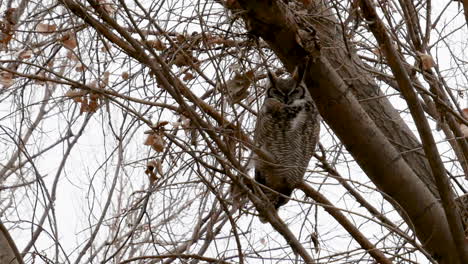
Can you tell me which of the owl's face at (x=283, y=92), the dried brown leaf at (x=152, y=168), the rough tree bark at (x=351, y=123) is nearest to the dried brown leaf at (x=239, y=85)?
the rough tree bark at (x=351, y=123)

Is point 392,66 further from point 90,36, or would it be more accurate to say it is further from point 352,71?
point 90,36

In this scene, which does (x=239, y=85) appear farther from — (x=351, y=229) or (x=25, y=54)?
(x=25, y=54)

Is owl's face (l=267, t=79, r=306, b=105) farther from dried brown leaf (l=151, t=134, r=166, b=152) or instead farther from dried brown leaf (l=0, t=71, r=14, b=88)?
dried brown leaf (l=0, t=71, r=14, b=88)

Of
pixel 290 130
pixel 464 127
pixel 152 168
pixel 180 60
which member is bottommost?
pixel 464 127

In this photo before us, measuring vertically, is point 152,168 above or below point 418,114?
above

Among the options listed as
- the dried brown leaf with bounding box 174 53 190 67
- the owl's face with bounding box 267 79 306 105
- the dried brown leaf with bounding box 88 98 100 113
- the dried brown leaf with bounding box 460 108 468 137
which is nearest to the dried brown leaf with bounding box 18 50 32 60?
the dried brown leaf with bounding box 88 98 100 113

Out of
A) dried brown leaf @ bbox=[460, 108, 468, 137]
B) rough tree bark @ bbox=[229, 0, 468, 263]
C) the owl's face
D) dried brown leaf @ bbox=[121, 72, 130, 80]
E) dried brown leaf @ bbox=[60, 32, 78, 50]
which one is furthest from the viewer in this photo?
the owl's face

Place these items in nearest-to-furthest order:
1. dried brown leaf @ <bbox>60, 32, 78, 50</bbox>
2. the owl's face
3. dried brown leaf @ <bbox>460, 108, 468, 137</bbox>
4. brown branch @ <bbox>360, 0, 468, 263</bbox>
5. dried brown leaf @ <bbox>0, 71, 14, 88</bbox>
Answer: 1. brown branch @ <bbox>360, 0, 468, 263</bbox>
2. dried brown leaf @ <bbox>460, 108, 468, 137</bbox>
3. dried brown leaf @ <bbox>0, 71, 14, 88</bbox>
4. dried brown leaf @ <bbox>60, 32, 78, 50</bbox>
5. the owl's face

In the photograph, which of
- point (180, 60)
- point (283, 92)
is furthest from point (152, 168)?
point (283, 92)

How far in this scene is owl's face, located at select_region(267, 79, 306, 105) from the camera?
4246 millimetres

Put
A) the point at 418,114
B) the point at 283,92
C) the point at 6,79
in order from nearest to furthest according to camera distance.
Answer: the point at 418,114 → the point at 6,79 → the point at 283,92

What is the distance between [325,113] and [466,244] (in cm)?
77

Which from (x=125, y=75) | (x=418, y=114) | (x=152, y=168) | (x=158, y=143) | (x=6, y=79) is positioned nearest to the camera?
(x=418, y=114)

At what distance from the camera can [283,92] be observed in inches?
168
